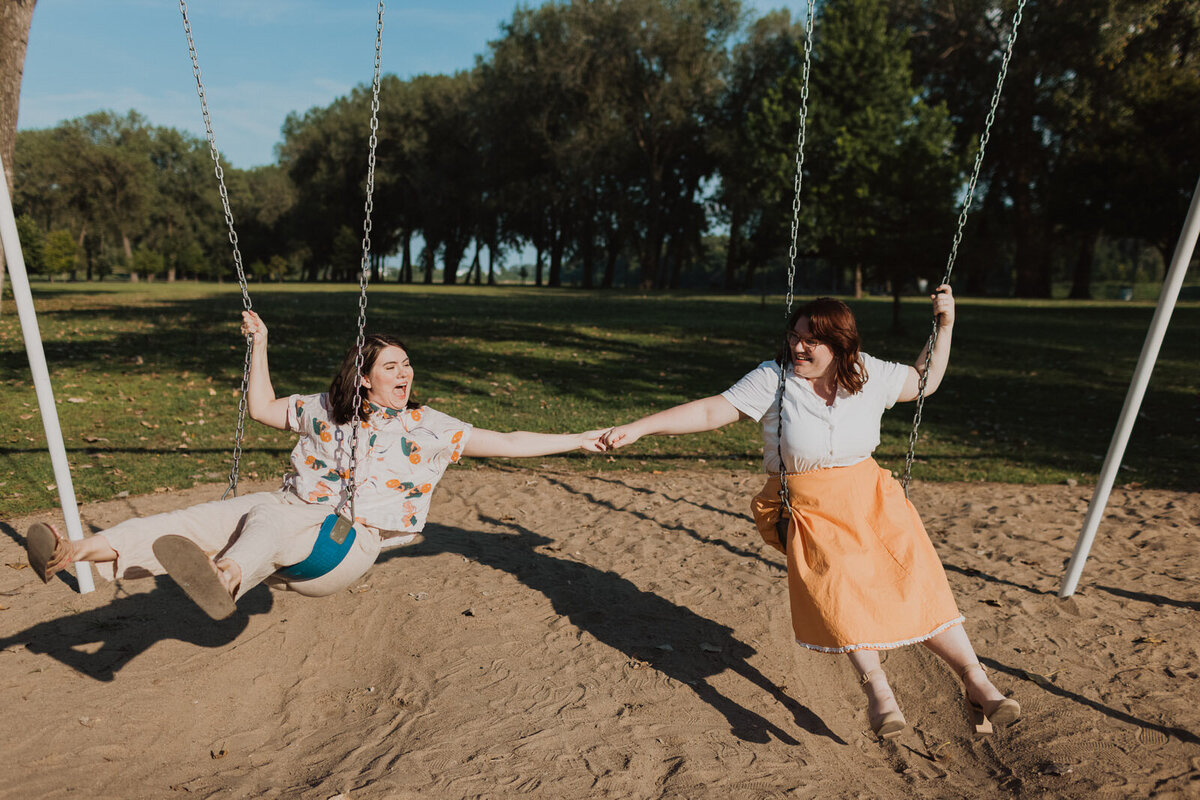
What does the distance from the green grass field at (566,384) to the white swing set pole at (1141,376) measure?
3.92 m

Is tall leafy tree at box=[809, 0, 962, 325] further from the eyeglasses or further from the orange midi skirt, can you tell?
the orange midi skirt

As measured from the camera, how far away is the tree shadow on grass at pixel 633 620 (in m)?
4.36

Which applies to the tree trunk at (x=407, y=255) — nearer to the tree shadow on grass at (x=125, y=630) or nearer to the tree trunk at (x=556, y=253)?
the tree trunk at (x=556, y=253)

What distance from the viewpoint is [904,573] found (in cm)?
375

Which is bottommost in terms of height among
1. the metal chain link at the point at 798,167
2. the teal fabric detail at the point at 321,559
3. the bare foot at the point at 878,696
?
the bare foot at the point at 878,696

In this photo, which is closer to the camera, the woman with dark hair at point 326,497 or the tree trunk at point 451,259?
the woman with dark hair at point 326,497

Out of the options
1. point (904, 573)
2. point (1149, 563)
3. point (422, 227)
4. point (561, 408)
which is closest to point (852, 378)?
point (904, 573)

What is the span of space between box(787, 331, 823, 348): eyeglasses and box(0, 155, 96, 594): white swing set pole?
383 centimetres

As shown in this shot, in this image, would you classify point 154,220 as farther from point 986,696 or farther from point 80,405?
point 986,696

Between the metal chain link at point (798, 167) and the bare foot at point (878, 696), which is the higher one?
the metal chain link at point (798, 167)

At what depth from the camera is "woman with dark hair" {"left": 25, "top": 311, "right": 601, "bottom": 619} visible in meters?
3.74

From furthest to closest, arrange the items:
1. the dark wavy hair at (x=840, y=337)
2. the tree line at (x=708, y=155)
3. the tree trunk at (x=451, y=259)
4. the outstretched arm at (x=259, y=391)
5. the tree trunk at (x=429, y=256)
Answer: the tree trunk at (x=451, y=259) < the tree trunk at (x=429, y=256) < the tree line at (x=708, y=155) < the outstretched arm at (x=259, y=391) < the dark wavy hair at (x=840, y=337)

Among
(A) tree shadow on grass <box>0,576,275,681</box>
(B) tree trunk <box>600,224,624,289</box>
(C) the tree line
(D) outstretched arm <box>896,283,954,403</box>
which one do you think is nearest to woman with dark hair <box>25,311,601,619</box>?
(A) tree shadow on grass <box>0,576,275,681</box>

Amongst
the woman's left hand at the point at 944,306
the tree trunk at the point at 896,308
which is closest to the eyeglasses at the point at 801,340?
the woman's left hand at the point at 944,306
